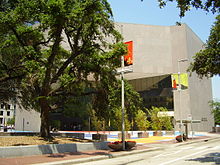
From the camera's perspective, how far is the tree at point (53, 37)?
47.7ft

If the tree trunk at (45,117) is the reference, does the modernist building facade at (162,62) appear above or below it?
above

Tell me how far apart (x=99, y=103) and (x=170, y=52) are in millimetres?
43485

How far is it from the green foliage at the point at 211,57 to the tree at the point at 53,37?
214 inches

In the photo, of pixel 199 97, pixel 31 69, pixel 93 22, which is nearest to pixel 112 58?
pixel 93 22

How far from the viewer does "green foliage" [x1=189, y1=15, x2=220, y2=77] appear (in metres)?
13.5

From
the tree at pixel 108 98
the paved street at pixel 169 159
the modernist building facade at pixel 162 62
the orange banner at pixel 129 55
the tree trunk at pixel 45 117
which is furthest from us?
the modernist building facade at pixel 162 62

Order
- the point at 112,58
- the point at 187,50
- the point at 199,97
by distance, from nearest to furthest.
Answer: the point at 112,58 → the point at 187,50 → the point at 199,97

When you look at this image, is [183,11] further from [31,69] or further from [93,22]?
[31,69]

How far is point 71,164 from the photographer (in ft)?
40.2

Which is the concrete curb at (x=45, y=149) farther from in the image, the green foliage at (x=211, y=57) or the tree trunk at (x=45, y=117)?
the green foliage at (x=211, y=57)

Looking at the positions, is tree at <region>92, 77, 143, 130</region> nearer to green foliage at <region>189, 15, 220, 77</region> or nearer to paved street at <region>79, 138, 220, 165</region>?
paved street at <region>79, 138, 220, 165</region>

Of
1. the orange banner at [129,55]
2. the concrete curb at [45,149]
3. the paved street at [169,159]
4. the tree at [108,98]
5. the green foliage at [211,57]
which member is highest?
the orange banner at [129,55]

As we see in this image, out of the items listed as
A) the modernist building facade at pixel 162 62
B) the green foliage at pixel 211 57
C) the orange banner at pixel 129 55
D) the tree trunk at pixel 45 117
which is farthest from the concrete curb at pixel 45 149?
the modernist building facade at pixel 162 62

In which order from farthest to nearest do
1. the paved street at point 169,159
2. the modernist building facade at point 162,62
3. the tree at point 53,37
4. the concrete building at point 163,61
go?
→ the concrete building at point 163,61 → the modernist building facade at point 162,62 → the tree at point 53,37 → the paved street at point 169,159
